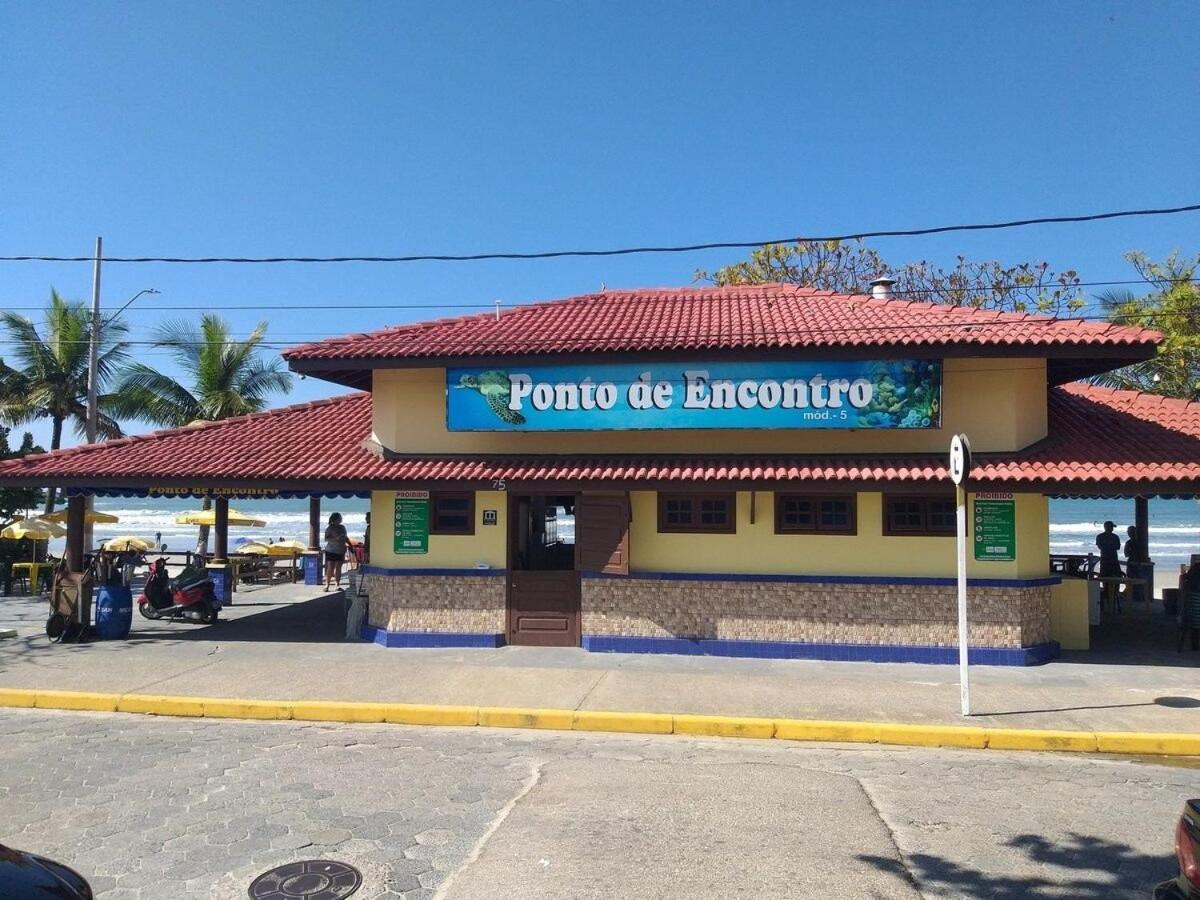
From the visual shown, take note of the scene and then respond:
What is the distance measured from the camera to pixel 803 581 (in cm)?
1164

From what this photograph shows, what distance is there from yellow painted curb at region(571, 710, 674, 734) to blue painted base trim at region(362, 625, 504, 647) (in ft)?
12.5

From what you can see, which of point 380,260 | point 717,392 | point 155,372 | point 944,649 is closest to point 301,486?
point 380,260

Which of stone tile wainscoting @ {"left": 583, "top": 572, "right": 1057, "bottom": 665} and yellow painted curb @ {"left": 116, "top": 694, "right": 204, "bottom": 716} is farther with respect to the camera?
stone tile wainscoting @ {"left": 583, "top": 572, "right": 1057, "bottom": 665}

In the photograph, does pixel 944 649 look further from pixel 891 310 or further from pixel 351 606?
pixel 351 606

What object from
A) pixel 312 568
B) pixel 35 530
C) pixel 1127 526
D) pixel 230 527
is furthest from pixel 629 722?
pixel 230 527

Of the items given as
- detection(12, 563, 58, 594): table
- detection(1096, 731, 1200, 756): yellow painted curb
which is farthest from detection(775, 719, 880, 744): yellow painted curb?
detection(12, 563, 58, 594): table

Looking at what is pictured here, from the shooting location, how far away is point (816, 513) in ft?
38.6

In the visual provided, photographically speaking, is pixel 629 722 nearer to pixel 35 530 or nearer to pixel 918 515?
pixel 918 515

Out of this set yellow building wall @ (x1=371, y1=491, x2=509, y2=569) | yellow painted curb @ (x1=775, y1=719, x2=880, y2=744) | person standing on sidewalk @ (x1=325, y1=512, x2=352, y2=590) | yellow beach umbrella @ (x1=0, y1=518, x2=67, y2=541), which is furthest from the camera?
yellow beach umbrella @ (x1=0, y1=518, x2=67, y2=541)

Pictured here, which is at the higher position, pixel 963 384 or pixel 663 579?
pixel 963 384

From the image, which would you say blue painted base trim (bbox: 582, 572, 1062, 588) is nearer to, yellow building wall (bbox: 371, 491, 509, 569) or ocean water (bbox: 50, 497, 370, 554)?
yellow building wall (bbox: 371, 491, 509, 569)

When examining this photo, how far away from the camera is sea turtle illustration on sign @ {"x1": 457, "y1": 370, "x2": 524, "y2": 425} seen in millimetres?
12273

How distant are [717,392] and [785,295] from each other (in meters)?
4.71

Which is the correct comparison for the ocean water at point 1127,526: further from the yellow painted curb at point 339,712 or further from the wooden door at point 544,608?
the yellow painted curb at point 339,712
